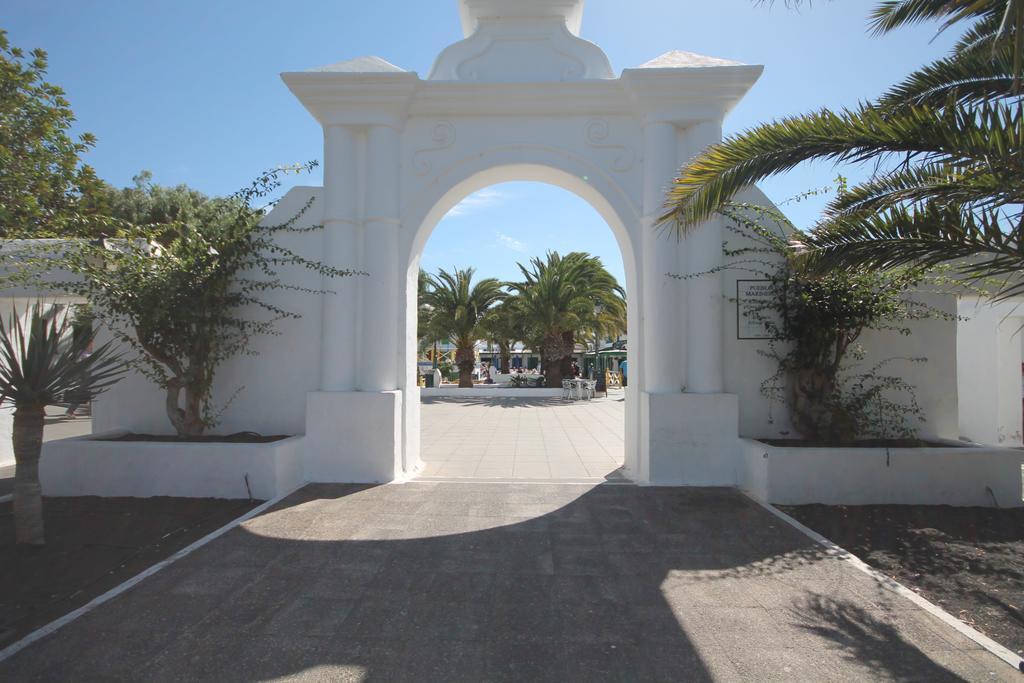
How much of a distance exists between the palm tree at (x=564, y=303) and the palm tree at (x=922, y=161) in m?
17.3

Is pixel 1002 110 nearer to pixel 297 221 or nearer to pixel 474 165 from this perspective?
pixel 474 165

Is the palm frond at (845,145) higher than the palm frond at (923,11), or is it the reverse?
the palm frond at (923,11)

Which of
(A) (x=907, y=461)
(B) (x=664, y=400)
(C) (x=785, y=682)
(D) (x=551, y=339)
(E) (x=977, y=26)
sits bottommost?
(C) (x=785, y=682)

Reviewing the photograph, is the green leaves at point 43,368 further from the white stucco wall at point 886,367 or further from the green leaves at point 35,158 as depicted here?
the white stucco wall at point 886,367

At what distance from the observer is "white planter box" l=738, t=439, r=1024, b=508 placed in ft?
18.1

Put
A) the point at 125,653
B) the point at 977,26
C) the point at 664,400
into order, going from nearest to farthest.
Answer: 1. the point at 125,653
2. the point at 977,26
3. the point at 664,400

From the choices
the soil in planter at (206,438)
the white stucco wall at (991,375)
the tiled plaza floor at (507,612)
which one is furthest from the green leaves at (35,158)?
the white stucco wall at (991,375)

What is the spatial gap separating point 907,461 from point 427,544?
4680mm

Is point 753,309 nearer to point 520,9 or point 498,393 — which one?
point 520,9

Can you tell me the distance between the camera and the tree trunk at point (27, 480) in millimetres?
4449

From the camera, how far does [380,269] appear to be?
6.49m

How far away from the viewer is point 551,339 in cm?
2348

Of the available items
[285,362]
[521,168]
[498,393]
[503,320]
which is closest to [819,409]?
[521,168]

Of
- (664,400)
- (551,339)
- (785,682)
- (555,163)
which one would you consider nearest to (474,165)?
(555,163)
